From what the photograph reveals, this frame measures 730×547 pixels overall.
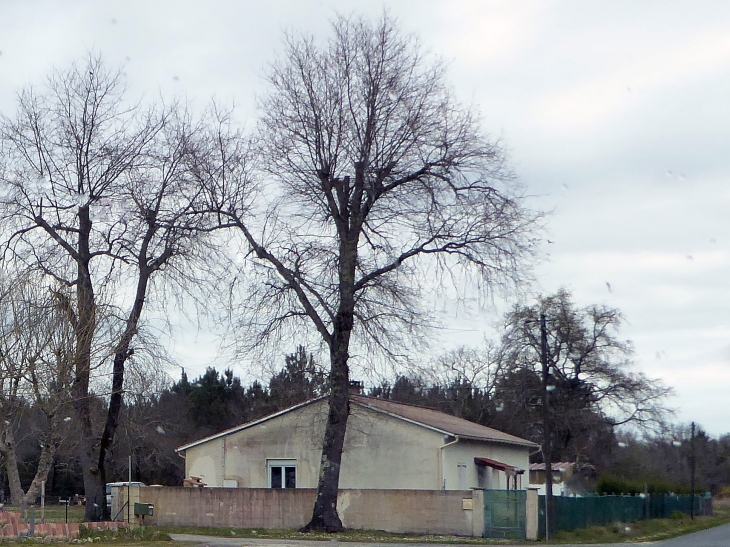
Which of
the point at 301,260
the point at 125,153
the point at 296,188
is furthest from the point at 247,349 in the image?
the point at 125,153

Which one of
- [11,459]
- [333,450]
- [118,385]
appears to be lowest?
[333,450]

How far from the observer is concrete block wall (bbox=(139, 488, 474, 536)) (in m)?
28.7

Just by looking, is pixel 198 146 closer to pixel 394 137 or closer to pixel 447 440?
pixel 394 137

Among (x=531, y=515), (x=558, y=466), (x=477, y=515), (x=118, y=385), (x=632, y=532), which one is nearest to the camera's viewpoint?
(x=118, y=385)

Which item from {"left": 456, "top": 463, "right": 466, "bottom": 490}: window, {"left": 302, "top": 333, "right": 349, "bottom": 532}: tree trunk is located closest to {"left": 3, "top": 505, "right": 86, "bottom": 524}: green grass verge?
{"left": 302, "top": 333, "right": 349, "bottom": 532}: tree trunk

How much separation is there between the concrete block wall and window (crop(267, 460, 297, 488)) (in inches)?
192

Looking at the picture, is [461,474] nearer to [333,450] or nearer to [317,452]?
[317,452]

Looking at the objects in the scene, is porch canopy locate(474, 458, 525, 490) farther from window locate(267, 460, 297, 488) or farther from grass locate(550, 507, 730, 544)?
window locate(267, 460, 297, 488)

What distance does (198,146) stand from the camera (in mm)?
29250

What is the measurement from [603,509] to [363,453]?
419 inches

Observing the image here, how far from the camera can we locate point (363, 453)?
34.9 metres

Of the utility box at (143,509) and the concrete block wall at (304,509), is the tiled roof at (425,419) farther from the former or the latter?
the utility box at (143,509)

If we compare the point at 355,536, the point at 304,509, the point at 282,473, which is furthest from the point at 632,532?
the point at 282,473

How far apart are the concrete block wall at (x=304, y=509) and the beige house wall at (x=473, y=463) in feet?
12.7
